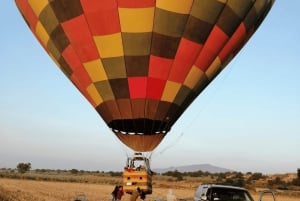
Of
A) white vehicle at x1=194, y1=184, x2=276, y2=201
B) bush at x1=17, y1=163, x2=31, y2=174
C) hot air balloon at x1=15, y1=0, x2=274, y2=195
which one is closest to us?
white vehicle at x1=194, y1=184, x2=276, y2=201

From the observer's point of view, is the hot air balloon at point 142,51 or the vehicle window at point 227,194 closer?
the vehicle window at point 227,194

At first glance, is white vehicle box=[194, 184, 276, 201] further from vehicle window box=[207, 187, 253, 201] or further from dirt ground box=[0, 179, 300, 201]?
dirt ground box=[0, 179, 300, 201]

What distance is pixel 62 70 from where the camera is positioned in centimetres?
2028

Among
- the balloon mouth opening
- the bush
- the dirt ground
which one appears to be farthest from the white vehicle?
the bush

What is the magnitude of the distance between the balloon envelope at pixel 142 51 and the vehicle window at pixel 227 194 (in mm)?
4268

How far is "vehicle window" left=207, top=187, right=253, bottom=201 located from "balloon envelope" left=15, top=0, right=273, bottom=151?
427 cm

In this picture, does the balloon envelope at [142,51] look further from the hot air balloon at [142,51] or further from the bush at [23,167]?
the bush at [23,167]

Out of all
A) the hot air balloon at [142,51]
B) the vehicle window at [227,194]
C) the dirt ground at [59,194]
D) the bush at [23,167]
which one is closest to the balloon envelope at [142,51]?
the hot air balloon at [142,51]

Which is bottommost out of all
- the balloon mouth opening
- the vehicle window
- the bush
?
the vehicle window

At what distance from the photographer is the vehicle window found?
13.8 meters

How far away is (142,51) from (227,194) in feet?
21.2

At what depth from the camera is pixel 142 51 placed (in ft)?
58.3

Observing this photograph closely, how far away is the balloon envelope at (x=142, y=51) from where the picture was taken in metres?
17.6

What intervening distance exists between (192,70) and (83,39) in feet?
14.5
